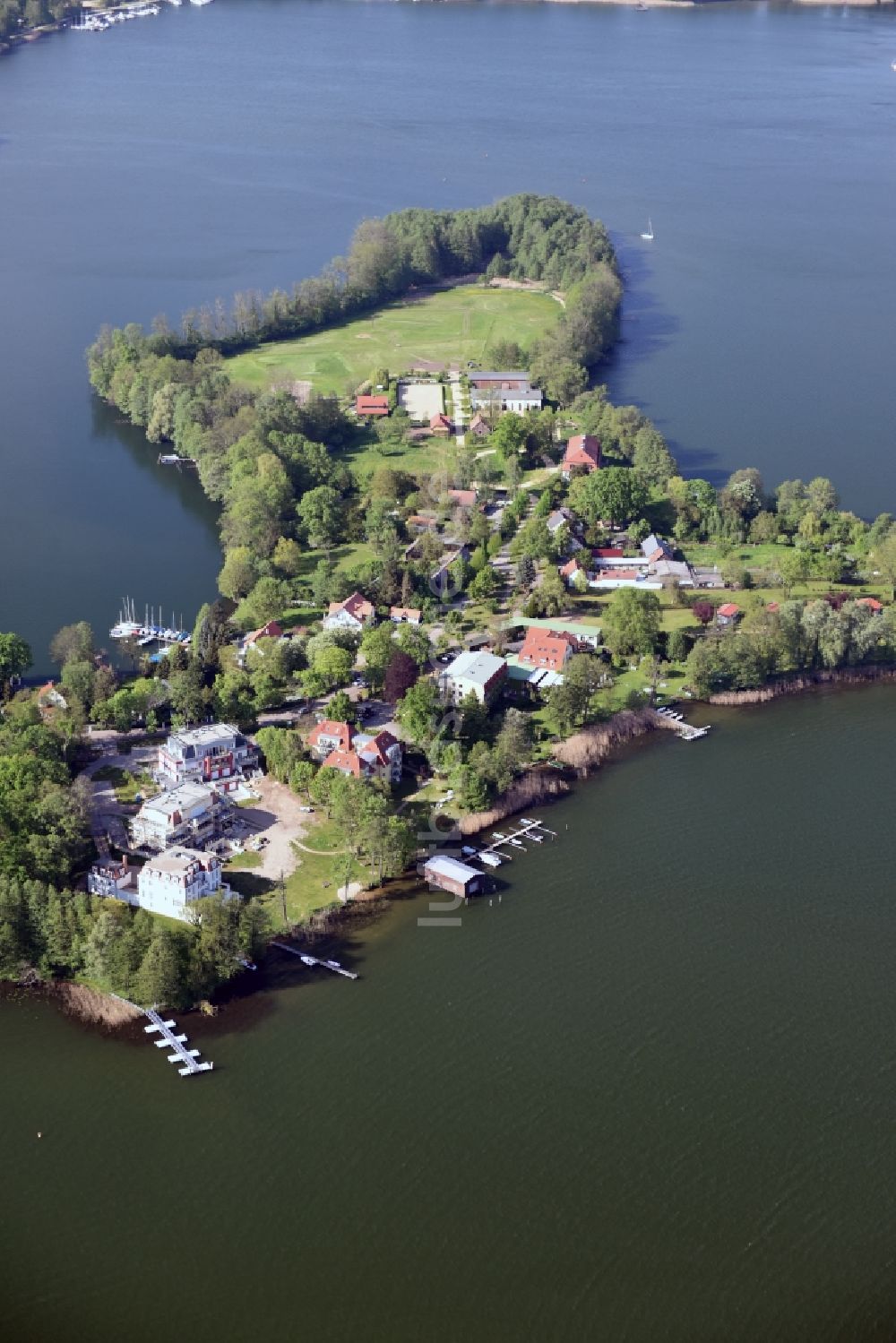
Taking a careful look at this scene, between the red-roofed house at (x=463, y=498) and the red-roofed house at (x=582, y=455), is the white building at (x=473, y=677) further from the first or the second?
the red-roofed house at (x=582, y=455)

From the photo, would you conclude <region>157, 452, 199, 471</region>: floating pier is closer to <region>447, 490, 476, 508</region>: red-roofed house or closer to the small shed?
<region>447, 490, 476, 508</region>: red-roofed house

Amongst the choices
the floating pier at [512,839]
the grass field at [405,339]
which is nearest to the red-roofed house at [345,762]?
the floating pier at [512,839]

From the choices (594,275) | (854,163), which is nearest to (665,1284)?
(594,275)

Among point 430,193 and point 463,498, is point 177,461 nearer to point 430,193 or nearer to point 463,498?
point 463,498

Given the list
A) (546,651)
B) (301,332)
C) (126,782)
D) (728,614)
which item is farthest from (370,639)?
(301,332)

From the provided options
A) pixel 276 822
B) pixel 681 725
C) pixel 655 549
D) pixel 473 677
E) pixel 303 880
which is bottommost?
pixel 303 880

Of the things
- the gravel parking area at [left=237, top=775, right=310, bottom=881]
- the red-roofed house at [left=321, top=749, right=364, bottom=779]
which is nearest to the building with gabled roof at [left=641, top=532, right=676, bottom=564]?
the red-roofed house at [left=321, top=749, right=364, bottom=779]
